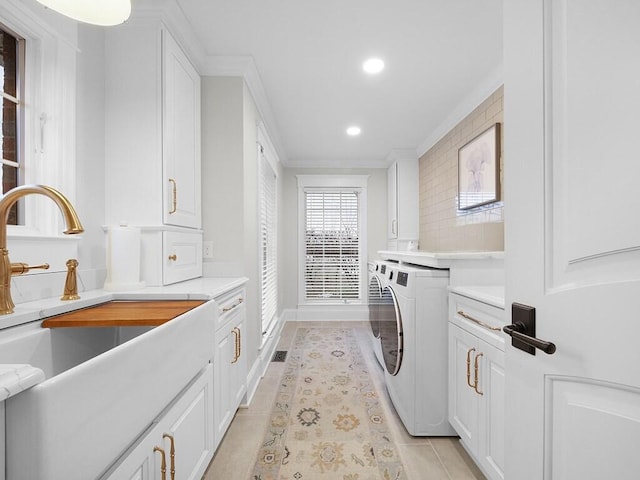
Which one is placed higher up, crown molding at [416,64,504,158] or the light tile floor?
crown molding at [416,64,504,158]

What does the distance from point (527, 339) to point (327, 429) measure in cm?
156

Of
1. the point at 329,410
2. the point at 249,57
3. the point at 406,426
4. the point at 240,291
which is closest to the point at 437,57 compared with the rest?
the point at 249,57

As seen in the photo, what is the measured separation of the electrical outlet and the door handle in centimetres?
186

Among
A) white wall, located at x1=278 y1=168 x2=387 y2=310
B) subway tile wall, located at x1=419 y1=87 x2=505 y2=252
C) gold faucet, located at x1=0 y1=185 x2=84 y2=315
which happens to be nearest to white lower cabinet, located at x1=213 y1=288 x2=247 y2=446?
gold faucet, located at x1=0 y1=185 x2=84 y2=315

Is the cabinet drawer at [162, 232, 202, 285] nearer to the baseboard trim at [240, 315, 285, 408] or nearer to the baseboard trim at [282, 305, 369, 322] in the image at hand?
the baseboard trim at [240, 315, 285, 408]

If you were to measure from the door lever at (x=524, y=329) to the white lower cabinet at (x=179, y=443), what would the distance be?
96cm

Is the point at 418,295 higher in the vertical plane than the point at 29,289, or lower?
lower

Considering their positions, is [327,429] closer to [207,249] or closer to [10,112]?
[207,249]

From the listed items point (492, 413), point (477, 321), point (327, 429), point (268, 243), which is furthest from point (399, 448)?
point (268, 243)

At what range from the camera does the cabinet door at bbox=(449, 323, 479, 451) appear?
55.7 inches

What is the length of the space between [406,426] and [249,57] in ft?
8.60

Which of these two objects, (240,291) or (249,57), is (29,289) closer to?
(240,291)

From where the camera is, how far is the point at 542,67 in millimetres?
659

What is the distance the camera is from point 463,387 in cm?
151
